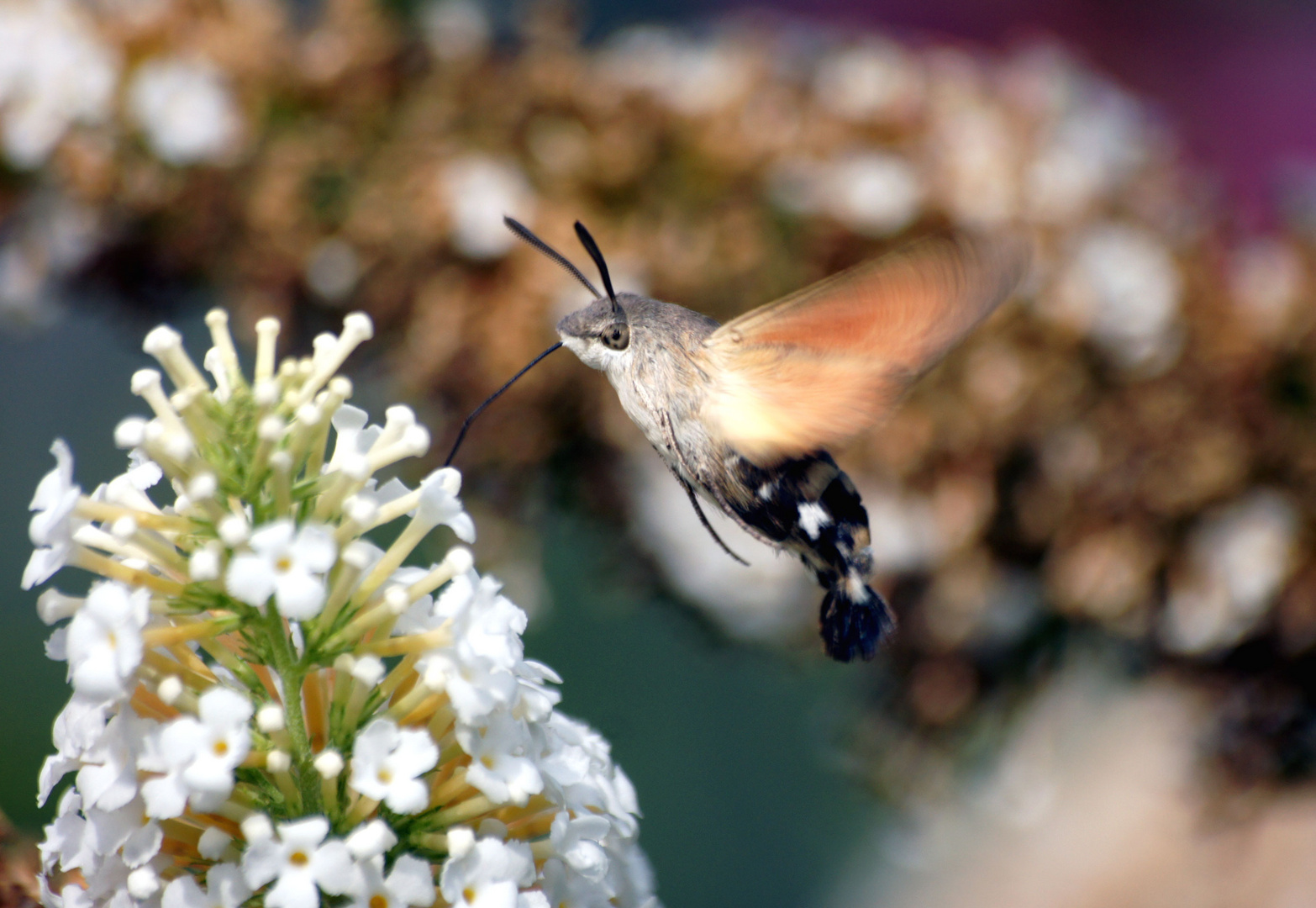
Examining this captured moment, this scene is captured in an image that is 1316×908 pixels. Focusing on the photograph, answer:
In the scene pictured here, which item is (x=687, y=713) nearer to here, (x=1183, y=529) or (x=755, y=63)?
(x=1183, y=529)

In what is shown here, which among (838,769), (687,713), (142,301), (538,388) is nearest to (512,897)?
(538,388)

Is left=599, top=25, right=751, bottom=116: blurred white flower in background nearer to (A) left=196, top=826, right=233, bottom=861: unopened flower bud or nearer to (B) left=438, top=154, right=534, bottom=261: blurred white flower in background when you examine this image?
(B) left=438, top=154, right=534, bottom=261: blurred white flower in background

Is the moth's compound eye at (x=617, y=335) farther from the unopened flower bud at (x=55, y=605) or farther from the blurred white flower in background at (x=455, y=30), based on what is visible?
the blurred white flower in background at (x=455, y=30)

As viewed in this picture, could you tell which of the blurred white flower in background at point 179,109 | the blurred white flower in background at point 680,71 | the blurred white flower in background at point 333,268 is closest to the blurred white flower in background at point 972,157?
the blurred white flower in background at point 680,71

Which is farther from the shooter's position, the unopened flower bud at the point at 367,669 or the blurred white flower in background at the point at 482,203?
the blurred white flower in background at the point at 482,203

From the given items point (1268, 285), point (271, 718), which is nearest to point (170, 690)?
point (271, 718)
